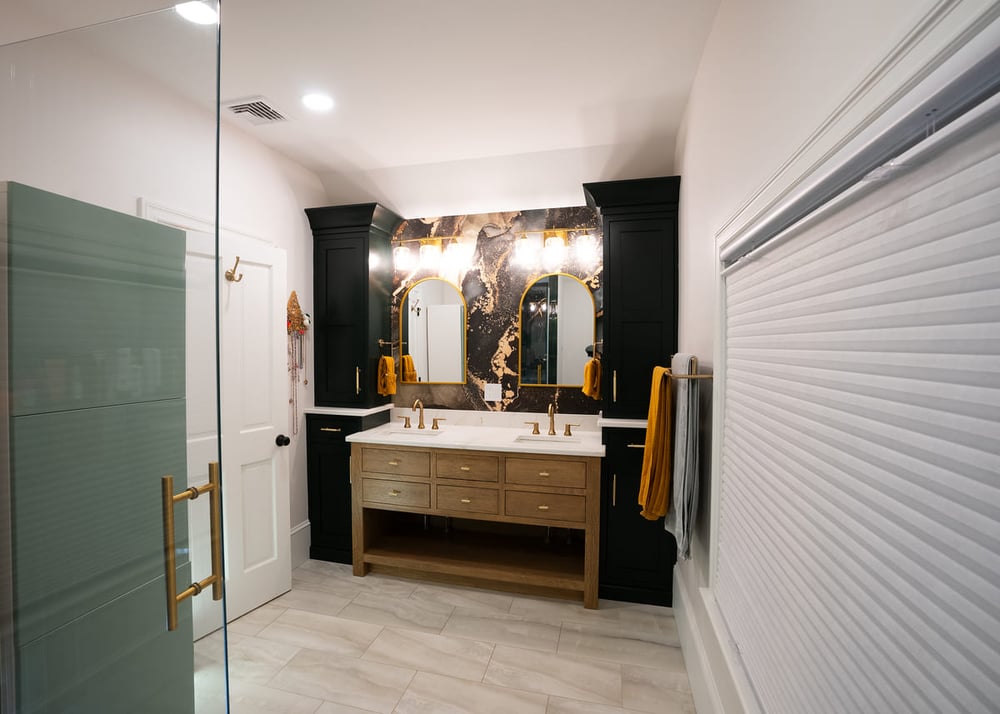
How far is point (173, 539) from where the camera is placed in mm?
999

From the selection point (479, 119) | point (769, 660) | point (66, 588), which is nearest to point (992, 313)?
point (769, 660)

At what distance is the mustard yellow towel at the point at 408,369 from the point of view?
349cm

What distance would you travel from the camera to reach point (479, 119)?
8.23 ft

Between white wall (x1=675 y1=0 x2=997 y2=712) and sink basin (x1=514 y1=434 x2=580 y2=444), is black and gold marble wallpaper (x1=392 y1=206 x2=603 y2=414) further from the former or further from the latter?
white wall (x1=675 y1=0 x2=997 y2=712)

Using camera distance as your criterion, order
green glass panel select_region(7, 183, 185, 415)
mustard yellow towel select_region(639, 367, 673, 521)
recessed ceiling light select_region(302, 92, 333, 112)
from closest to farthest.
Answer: green glass panel select_region(7, 183, 185, 415) → mustard yellow towel select_region(639, 367, 673, 521) → recessed ceiling light select_region(302, 92, 333, 112)

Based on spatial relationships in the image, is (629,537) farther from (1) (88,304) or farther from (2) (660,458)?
(1) (88,304)

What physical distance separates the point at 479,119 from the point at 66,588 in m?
2.48

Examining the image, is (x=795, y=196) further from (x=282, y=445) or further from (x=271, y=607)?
(x=271, y=607)

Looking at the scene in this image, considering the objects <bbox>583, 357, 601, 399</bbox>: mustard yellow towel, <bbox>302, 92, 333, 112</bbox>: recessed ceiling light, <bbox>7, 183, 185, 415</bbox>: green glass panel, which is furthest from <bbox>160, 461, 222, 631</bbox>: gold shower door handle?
<bbox>583, 357, 601, 399</bbox>: mustard yellow towel

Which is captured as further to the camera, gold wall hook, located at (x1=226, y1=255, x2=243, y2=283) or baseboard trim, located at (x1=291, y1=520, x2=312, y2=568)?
baseboard trim, located at (x1=291, y1=520, x2=312, y2=568)

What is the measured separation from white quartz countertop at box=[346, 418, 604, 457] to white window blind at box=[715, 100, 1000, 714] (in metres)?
1.54

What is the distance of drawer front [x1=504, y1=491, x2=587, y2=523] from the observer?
8.69 ft

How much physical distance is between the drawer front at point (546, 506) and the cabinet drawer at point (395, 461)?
0.55 meters

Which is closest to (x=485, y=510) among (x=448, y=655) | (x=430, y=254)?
(x=448, y=655)
